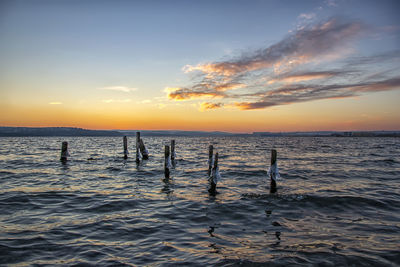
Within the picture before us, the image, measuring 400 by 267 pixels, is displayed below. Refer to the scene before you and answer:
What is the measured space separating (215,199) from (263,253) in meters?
6.47

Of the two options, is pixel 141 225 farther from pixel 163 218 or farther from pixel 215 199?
pixel 215 199

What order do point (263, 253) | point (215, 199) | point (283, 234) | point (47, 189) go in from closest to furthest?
point (263, 253) → point (283, 234) → point (215, 199) → point (47, 189)

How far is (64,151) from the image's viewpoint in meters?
29.2

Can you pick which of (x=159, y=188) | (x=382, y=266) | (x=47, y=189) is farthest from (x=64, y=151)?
(x=382, y=266)

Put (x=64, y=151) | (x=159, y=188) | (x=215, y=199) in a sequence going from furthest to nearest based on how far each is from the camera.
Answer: (x=64, y=151) < (x=159, y=188) < (x=215, y=199)

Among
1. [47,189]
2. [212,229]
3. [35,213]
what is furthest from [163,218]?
[47,189]

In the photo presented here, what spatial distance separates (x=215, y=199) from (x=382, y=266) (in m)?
8.09

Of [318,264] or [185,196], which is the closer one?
[318,264]

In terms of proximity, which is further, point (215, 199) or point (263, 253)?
point (215, 199)

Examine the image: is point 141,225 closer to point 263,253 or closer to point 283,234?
point 263,253

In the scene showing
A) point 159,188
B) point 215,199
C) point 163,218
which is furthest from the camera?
point 159,188

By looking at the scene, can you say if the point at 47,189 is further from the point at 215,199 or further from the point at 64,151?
the point at 64,151

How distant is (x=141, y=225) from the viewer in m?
9.02

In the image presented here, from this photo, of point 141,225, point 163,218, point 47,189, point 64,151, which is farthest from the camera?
point 64,151
